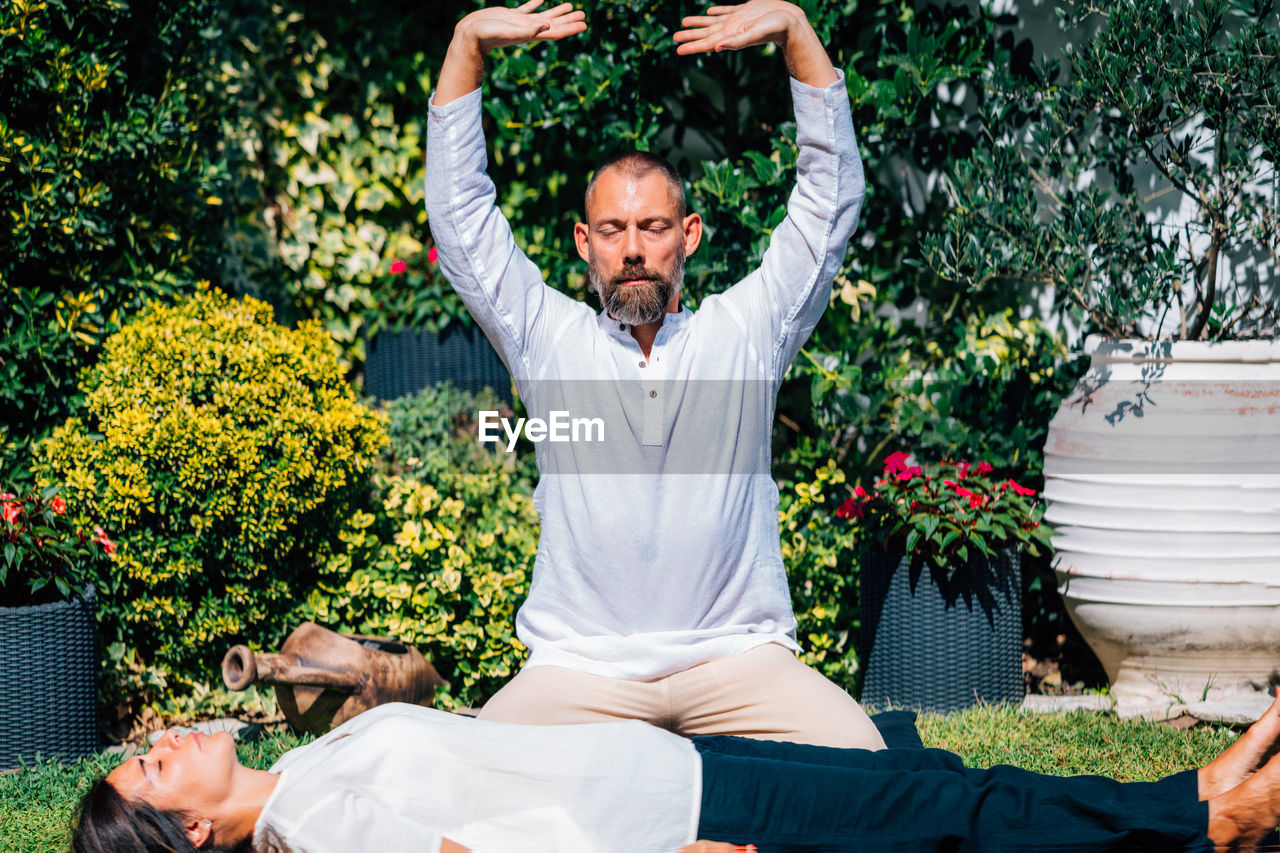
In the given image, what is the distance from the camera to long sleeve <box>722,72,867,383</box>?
8.91 feet

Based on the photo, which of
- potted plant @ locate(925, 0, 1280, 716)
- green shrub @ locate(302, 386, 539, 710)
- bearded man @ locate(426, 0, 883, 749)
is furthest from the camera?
green shrub @ locate(302, 386, 539, 710)

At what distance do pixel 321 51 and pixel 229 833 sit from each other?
13.9 ft

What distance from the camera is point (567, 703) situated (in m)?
2.67

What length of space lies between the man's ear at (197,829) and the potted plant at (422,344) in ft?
11.3

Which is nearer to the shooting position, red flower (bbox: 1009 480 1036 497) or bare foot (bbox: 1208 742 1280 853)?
bare foot (bbox: 1208 742 1280 853)

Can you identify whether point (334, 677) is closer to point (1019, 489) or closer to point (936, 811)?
point (936, 811)

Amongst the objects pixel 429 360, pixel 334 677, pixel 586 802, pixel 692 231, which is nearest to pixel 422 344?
pixel 429 360

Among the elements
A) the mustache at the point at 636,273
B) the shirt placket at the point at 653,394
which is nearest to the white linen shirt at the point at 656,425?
the shirt placket at the point at 653,394

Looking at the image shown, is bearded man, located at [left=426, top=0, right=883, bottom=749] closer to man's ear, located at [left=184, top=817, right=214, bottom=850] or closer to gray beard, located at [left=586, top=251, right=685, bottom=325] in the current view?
gray beard, located at [left=586, top=251, right=685, bottom=325]

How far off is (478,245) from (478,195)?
11 centimetres

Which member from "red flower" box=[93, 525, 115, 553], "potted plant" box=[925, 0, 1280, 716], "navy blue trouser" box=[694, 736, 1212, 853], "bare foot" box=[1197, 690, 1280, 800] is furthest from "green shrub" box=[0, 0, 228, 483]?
"bare foot" box=[1197, 690, 1280, 800]

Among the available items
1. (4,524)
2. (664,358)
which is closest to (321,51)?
(4,524)

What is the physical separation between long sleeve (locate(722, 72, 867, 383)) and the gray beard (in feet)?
0.63

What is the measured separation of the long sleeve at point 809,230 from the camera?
2.72 m
